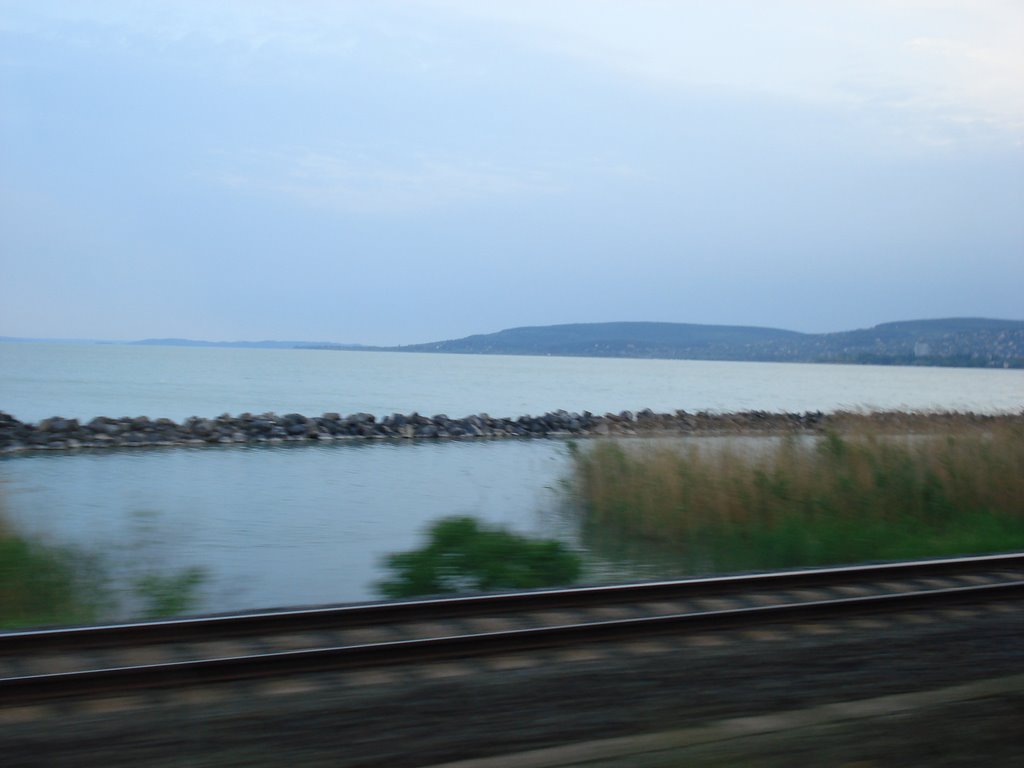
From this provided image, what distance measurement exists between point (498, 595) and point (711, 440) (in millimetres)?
10004

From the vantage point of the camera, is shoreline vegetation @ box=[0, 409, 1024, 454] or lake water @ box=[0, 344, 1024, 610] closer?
lake water @ box=[0, 344, 1024, 610]

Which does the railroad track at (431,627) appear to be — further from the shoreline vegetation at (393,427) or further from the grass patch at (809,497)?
the shoreline vegetation at (393,427)

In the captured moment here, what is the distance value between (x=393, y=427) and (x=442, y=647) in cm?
2297

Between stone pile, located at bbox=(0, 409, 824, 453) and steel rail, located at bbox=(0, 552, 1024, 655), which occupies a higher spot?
stone pile, located at bbox=(0, 409, 824, 453)

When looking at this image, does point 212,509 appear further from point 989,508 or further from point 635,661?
point 989,508

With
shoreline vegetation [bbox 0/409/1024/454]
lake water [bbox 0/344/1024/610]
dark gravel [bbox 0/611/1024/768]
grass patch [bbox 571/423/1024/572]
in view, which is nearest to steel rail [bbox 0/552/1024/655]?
dark gravel [bbox 0/611/1024/768]

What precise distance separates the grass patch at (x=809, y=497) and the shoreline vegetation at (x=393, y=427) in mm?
2614

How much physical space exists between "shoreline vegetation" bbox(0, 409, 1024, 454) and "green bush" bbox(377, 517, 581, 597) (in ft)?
30.7

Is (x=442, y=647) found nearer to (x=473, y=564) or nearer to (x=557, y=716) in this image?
(x=557, y=716)

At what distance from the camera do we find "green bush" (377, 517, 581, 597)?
9.42 metres

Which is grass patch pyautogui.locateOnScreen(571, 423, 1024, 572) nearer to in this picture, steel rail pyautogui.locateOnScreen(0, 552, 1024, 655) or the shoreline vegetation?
steel rail pyautogui.locateOnScreen(0, 552, 1024, 655)

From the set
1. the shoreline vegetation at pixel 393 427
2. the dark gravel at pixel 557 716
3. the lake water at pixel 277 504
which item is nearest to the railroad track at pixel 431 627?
the dark gravel at pixel 557 716

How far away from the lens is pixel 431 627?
7.21 metres

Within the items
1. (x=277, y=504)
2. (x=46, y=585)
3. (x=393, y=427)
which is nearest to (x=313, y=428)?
(x=393, y=427)
